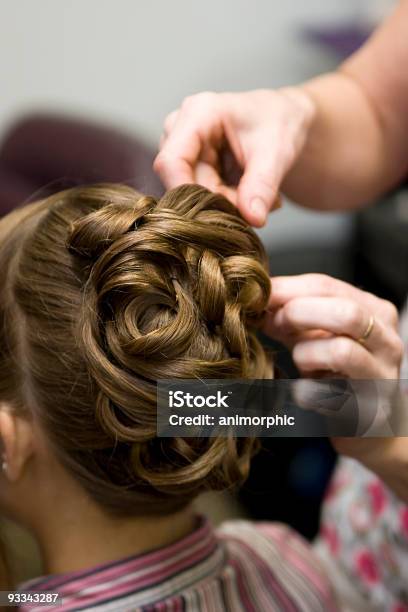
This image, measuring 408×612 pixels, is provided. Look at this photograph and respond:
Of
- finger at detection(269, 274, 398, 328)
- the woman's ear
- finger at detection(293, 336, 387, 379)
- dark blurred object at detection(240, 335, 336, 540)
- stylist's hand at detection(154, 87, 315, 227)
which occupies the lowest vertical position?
dark blurred object at detection(240, 335, 336, 540)

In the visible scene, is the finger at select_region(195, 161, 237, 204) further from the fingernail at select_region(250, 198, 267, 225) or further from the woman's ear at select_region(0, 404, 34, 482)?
the woman's ear at select_region(0, 404, 34, 482)

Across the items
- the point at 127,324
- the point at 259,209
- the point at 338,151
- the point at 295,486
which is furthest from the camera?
the point at 295,486

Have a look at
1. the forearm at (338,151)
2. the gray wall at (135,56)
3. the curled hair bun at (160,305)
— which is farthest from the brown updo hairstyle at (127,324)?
the gray wall at (135,56)

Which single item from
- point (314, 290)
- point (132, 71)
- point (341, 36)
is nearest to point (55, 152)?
point (132, 71)

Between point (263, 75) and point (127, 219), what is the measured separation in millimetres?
1219

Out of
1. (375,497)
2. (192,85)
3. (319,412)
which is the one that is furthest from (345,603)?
(192,85)

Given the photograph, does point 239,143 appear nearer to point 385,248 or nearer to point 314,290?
point 314,290

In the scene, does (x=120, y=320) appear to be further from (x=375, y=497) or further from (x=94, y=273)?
(x=375, y=497)

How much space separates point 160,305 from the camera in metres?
0.55

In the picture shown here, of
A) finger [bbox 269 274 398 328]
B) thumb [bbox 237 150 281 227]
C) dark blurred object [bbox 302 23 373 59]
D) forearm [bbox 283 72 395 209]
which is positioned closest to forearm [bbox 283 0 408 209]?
forearm [bbox 283 72 395 209]

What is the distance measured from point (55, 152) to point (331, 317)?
3.71ft

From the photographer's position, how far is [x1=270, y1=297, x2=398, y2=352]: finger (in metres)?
0.58

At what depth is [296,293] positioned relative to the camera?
60 centimetres

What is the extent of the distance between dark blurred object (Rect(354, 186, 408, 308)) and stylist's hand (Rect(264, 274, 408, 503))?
1.58 ft
